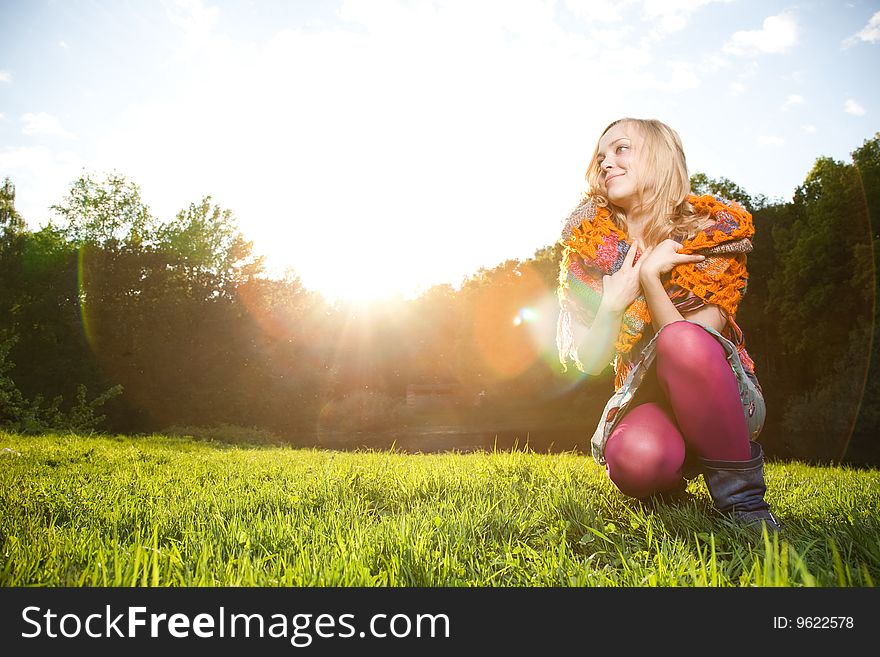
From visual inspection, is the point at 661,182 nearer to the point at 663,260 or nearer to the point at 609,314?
the point at 663,260

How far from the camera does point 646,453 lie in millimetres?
2160

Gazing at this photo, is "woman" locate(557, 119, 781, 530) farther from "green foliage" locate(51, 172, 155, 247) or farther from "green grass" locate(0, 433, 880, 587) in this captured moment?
"green foliage" locate(51, 172, 155, 247)

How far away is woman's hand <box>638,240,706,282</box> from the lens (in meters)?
2.31

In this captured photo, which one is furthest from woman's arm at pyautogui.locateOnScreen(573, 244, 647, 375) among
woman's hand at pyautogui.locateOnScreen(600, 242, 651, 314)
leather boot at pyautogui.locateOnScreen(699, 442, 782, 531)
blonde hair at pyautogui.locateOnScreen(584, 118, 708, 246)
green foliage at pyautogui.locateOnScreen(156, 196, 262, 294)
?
green foliage at pyautogui.locateOnScreen(156, 196, 262, 294)

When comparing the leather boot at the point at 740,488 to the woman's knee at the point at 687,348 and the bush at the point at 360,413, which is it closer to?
the woman's knee at the point at 687,348

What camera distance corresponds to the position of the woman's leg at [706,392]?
207 centimetres

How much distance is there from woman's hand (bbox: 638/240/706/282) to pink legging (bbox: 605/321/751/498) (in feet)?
0.91

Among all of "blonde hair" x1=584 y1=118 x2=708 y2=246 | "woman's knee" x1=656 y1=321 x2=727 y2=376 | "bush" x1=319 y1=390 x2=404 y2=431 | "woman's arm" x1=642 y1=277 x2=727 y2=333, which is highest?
"blonde hair" x1=584 y1=118 x2=708 y2=246

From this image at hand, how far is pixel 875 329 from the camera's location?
58.3ft

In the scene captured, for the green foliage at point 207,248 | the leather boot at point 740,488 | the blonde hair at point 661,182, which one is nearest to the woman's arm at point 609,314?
the blonde hair at point 661,182

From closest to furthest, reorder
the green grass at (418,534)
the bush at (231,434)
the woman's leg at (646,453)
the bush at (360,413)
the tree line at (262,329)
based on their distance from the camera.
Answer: the green grass at (418,534) < the woman's leg at (646,453) < the bush at (231,434) < the tree line at (262,329) < the bush at (360,413)
